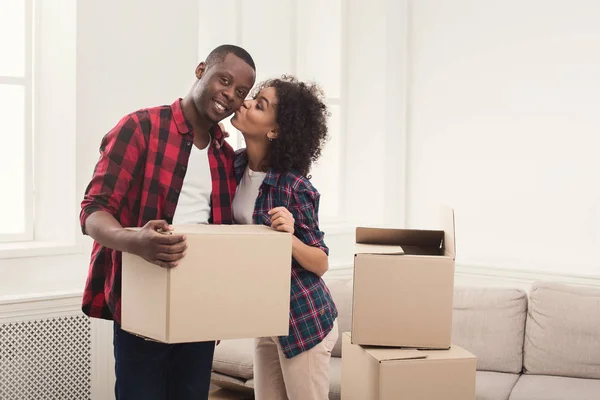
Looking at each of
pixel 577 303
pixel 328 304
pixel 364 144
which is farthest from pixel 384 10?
pixel 328 304

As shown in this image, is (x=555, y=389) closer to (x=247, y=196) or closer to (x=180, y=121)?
(x=247, y=196)

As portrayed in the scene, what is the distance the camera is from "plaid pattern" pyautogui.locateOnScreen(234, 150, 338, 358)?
73.3 inches

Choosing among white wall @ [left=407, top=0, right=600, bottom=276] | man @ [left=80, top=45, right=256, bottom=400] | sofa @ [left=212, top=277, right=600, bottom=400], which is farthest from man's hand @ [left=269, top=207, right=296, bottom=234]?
white wall @ [left=407, top=0, right=600, bottom=276]

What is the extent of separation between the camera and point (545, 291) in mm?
3078

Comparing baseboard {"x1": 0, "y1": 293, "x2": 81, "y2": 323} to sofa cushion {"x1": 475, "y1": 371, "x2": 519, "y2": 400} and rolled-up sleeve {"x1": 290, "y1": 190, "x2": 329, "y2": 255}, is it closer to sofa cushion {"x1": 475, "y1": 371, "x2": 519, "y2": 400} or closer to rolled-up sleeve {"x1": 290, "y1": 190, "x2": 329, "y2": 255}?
rolled-up sleeve {"x1": 290, "y1": 190, "x2": 329, "y2": 255}

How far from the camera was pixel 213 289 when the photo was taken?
4.94ft

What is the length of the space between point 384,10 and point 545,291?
1683mm

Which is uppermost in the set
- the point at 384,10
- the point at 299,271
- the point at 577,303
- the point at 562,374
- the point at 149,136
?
the point at 384,10

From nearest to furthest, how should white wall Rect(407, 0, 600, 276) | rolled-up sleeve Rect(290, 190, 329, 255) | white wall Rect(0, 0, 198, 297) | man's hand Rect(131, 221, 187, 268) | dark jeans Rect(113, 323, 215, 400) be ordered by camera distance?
man's hand Rect(131, 221, 187, 268), dark jeans Rect(113, 323, 215, 400), rolled-up sleeve Rect(290, 190, 329, 255), white wall Rect(0, 0, 198, 297), white wall Rect(407, 0, 600, 276)

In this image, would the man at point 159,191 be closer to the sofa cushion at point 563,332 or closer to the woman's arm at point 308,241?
the woman's arm at point 308,241

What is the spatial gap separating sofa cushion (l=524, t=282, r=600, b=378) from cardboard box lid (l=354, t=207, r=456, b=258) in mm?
867

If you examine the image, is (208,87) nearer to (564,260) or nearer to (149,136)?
(149,136)

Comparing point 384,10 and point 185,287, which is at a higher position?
point 384,10

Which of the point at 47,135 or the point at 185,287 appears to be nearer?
the point at 185,287
